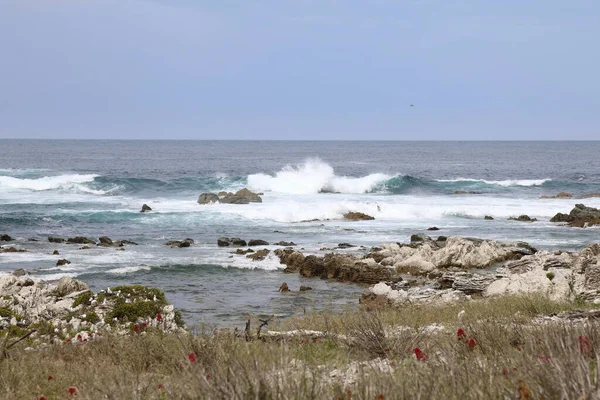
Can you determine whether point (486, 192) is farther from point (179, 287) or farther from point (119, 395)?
point (119, 395)

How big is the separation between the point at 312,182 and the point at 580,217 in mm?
27819

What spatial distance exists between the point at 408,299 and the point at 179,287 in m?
7.27

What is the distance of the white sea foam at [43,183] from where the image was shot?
56.6 metres

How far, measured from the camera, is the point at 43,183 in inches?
2283

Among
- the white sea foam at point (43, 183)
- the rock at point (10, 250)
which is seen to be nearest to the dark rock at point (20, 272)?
the rock at point (10, 250)

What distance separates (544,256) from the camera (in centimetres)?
1972

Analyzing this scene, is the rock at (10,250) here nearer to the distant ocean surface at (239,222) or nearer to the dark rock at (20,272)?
the distant ocean surface at (239,222)

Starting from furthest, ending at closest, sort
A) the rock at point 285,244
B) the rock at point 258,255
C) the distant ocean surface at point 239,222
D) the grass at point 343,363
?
1. the rock at point 285,244
2. the rock at point 258,255
3. the distant ocean surface at point 239,222
4. the grass at point 343,363

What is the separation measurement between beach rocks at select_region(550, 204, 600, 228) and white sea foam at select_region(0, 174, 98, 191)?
1544 inches

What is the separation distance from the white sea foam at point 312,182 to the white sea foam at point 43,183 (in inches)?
612

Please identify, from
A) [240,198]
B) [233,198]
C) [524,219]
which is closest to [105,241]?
[233,198]

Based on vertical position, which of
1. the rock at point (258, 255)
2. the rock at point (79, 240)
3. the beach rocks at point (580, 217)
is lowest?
the rock at point (79, 240)

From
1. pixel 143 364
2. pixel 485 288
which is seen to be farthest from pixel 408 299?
pixel 143 364

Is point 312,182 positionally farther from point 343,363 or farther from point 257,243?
point 343,363
